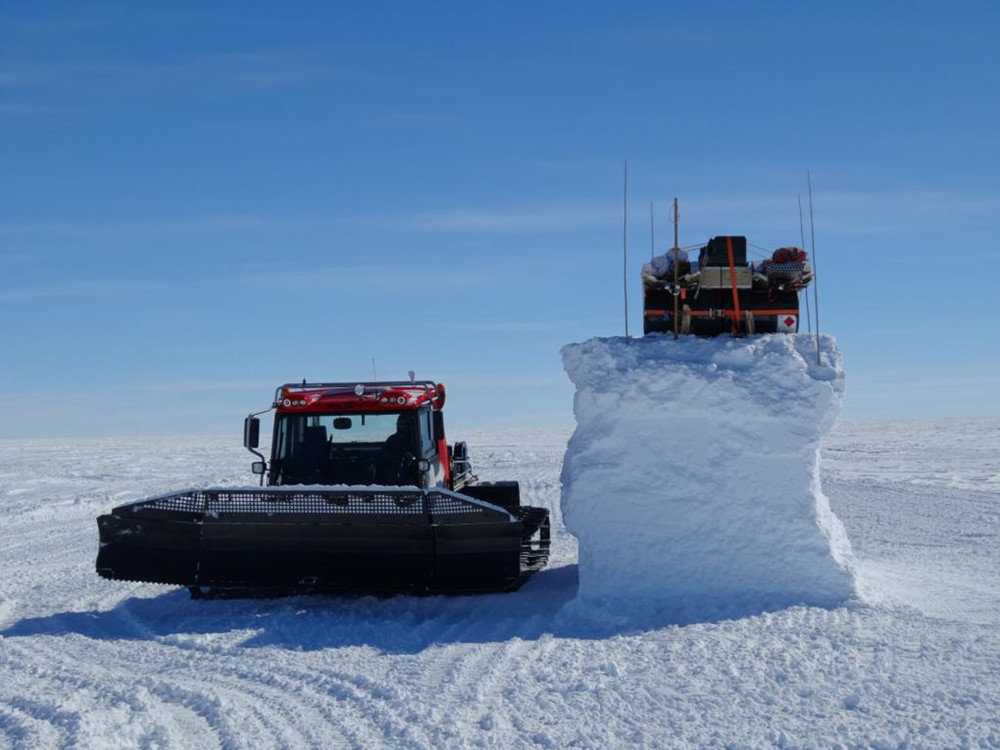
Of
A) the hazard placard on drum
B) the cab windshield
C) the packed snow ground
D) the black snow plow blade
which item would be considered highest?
the hazard placard on drum

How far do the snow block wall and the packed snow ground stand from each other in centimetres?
38

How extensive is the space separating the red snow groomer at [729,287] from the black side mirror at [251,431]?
4.03 metres

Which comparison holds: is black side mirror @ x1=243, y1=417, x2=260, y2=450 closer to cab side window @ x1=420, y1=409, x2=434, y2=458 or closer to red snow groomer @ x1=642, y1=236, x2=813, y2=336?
cab side window @ x1=420, y1=409, x2=434, y2=458

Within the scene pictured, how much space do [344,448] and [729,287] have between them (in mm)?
4180

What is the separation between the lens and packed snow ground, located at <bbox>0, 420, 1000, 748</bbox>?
546 cm

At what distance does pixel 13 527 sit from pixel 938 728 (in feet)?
49.7

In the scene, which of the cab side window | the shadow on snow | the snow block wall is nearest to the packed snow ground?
the shadow on snow

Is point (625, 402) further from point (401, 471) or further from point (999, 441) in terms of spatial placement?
point (999, 441)

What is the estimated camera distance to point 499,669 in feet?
22.0

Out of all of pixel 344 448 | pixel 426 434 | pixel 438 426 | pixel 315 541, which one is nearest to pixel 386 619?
pixel 315 541

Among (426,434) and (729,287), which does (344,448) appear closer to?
(426,434)

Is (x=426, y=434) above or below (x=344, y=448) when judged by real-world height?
above

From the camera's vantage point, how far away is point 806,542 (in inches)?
325

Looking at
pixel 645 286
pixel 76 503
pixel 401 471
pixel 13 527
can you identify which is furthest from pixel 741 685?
pixel 76 503
